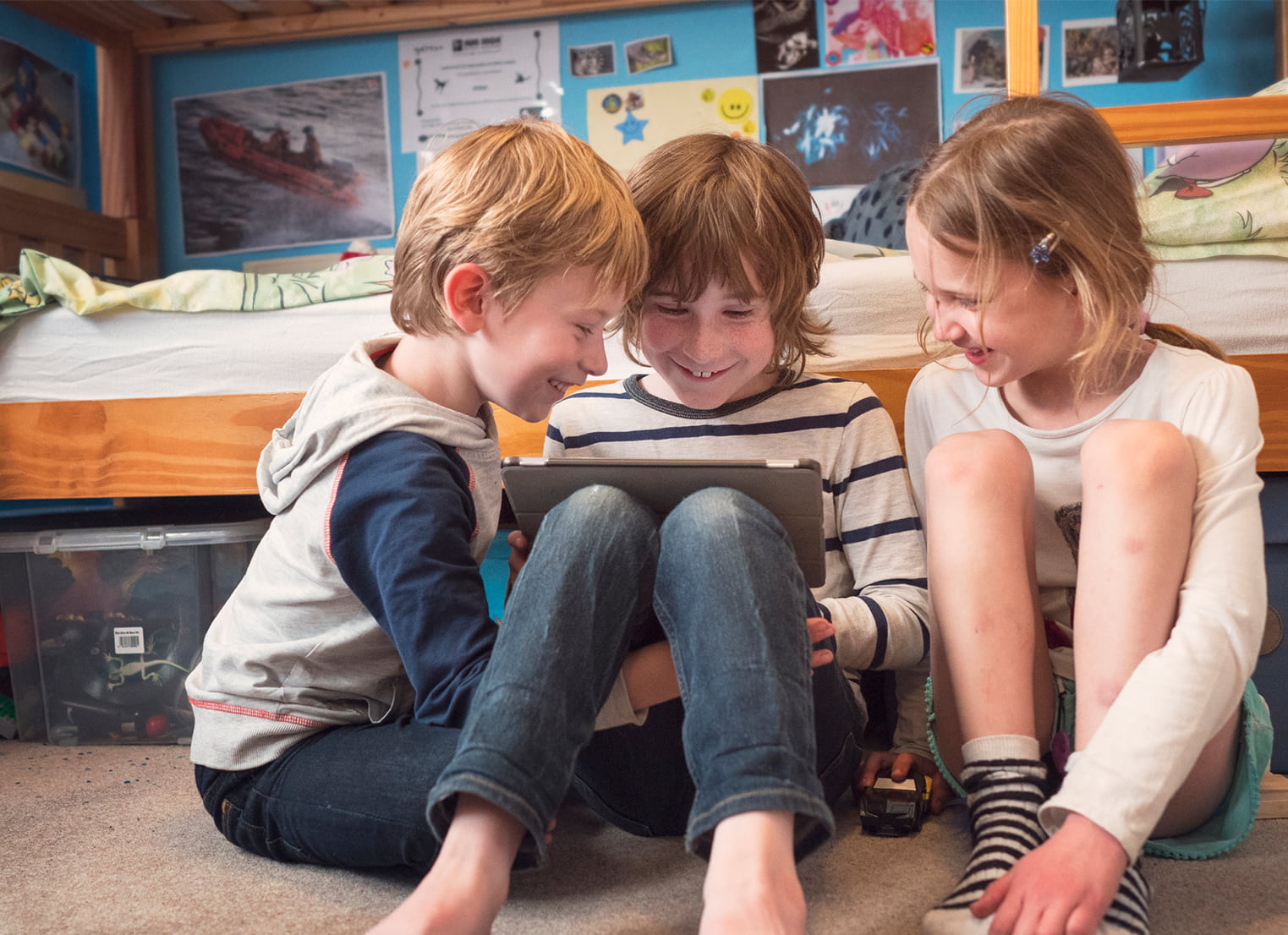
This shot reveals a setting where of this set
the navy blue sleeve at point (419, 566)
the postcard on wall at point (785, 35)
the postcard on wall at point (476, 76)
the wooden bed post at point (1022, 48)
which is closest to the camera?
the navy blue sleeve at point (419, 566)

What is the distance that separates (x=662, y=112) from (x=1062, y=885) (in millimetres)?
1643

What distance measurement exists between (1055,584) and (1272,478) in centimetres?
30

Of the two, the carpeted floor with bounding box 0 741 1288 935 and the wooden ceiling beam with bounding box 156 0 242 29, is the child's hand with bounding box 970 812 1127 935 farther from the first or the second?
the wooden ceiling beam with bounding box 156 0 242 29

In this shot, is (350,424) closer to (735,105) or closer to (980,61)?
(735,105)

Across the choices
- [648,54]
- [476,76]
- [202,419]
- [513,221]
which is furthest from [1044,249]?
[476,76]

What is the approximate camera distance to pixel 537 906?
67cm

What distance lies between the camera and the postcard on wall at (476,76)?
1961 millimetres

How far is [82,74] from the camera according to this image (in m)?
2.06

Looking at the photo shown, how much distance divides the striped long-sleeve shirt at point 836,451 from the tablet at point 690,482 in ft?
0.54

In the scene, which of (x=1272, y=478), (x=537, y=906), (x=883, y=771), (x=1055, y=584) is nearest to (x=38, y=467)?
(x=537, y=906)

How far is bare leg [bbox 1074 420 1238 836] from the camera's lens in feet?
2.07

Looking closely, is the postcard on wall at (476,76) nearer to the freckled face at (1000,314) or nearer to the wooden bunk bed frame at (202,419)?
the wooden bunk bed frame at (202,419)

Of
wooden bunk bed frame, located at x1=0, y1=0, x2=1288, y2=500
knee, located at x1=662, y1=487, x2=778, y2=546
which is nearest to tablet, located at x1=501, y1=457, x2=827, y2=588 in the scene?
knee, located at x1=662, y1=487, x2=778, y2=546

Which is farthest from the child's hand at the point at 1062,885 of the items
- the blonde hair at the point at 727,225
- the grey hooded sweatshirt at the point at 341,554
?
the blonde hair at the point at 727,225
